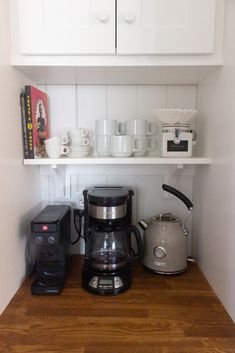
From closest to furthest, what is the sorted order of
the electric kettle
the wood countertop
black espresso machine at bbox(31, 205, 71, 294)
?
the wood countertop < black espresso machine at bbox(31, 205, 71, 294) < the electric kettle

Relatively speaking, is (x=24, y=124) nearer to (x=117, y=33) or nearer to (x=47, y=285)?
(x=117, y=33)

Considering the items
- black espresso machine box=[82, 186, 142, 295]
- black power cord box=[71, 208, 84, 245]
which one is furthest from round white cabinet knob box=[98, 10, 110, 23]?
black power cord box=[71, 208, 84, 245]

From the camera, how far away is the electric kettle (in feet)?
3.44

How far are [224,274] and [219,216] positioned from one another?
18 cm

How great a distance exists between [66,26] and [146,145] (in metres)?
0.50

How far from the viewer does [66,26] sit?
0.86 metres

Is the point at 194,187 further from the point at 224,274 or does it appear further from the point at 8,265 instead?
the point at 8,265

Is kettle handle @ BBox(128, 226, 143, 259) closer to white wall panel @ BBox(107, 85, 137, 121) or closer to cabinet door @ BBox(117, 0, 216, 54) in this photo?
white wall panel @ BBox(107, 85, 137, 121)

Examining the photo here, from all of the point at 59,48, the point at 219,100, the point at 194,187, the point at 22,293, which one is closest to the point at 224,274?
the point at 194,187

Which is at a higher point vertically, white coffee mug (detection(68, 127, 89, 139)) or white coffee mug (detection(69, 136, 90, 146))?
white coffee mug (detection(68, 127, 89, 139))

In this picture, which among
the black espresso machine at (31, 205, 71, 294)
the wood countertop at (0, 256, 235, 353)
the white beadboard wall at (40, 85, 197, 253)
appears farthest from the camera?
the white beadboard wall at (40, 85, 197, 253)

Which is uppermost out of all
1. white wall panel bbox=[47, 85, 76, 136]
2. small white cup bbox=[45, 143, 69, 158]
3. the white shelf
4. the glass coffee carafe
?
white wall panel bbox=[47, 85, 76, 136]

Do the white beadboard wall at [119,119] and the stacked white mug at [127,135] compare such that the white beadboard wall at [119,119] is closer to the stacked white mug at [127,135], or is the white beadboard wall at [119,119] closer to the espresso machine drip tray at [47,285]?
the stacked white mug at [127,135]

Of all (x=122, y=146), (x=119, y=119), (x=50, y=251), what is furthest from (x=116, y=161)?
(x=50, y=251)
